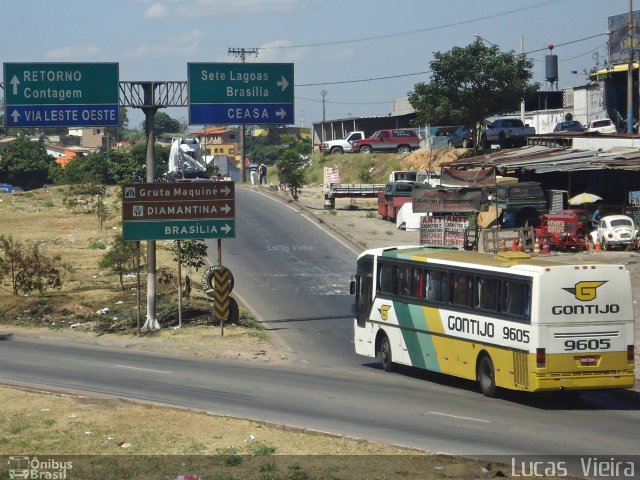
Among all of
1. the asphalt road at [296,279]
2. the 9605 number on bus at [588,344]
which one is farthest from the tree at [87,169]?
the 9605 number on bus at [588,344]

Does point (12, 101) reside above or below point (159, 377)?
above

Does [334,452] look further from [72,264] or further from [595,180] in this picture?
[595,180]

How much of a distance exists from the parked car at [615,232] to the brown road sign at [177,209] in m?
16.8

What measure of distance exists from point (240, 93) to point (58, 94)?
5.19 metres

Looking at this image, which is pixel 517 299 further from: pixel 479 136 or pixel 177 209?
pixel 479 136

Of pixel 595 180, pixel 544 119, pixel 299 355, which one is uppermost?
pixel 544 119

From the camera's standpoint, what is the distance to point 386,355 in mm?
24891

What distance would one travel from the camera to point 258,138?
177625mm

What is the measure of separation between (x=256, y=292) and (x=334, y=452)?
908 inches

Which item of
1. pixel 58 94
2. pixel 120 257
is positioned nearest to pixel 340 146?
pixel 120 257

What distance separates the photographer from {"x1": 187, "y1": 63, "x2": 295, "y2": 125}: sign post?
30469 millimetres

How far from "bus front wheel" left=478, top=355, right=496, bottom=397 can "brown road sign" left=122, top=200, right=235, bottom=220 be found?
12103 mm

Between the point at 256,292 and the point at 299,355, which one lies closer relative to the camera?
the point at 299,355

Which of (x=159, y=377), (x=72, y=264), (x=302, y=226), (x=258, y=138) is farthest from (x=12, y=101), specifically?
(x=258, y=138)
